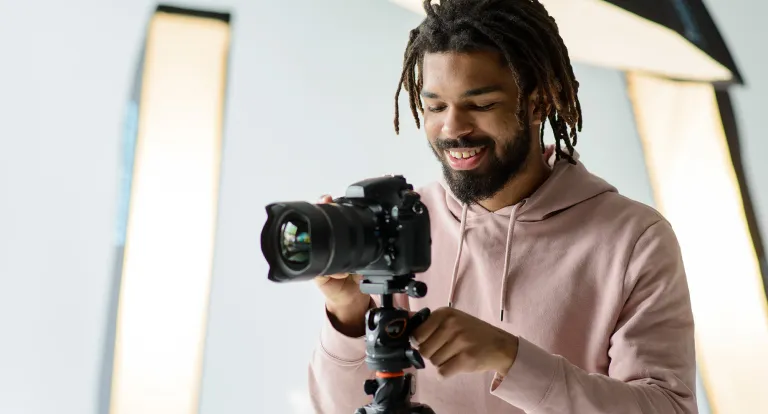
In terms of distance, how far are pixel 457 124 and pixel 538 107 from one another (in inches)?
5.6

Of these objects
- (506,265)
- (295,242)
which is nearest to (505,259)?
(506,265)

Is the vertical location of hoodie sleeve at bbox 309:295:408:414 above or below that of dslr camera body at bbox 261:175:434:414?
below

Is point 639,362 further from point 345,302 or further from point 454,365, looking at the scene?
point 345,302

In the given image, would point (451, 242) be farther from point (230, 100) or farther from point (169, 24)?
point (169, 24)

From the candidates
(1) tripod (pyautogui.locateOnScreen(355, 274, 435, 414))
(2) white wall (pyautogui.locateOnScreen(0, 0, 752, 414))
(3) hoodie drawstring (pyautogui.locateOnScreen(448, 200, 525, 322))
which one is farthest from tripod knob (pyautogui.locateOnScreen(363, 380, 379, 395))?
(2) white wall (pyautogui.locateOnScreen(0, 0, 752, 414))

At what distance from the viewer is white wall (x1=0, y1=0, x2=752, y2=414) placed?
3.76ft

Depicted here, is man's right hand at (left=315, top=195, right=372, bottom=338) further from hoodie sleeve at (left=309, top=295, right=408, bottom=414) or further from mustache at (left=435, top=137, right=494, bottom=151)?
mustache at (left=435, top=137, right=494, bottom=151)

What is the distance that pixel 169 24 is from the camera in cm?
128

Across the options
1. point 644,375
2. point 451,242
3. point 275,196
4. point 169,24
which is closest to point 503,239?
point 451,242

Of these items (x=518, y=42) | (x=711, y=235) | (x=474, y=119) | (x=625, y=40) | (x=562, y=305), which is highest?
(x=625, y=40)

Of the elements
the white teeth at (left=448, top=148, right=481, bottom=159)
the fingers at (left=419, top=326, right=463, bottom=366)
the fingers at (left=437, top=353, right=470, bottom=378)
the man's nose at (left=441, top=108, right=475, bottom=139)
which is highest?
the man's nose at (left=441, top=108, right=475, bottom=139)

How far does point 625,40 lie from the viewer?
142 cm

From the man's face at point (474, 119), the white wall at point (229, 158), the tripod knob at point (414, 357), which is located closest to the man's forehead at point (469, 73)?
the man's face at point (474, 119)

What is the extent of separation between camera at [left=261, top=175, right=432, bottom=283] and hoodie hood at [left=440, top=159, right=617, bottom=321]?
0.24 metres
